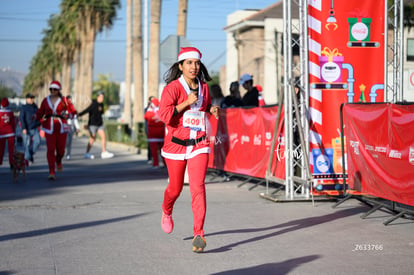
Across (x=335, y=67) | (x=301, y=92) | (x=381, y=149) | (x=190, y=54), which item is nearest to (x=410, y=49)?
(x=335, y=67)

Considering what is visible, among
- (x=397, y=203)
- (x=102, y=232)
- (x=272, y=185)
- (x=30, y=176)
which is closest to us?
(x=102, y=232)

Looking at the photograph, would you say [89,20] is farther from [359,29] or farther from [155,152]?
[359,29]

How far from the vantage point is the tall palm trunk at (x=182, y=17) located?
2947 cm

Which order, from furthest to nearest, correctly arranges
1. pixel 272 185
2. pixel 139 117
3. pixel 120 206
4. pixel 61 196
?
pixel 139 117, pixel 272 185, pixel 61 196, pixel 120 206

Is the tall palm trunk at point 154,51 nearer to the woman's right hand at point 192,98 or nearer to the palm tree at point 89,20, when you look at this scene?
the woman's right hand at point 192,98

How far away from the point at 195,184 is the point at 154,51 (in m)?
22.5

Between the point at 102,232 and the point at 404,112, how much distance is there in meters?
3.74

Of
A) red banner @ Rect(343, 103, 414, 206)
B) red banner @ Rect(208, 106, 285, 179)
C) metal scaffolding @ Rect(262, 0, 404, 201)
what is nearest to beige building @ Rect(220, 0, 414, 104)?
red banner @ Rect(208, 106, 285, 179)

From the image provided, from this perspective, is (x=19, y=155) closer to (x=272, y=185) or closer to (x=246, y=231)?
(x=272, y=185)

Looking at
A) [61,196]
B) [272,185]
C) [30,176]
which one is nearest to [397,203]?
[272,185]

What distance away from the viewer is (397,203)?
9289 millimetres

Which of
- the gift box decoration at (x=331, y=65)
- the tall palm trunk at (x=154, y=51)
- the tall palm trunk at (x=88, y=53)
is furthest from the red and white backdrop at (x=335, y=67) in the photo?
the tall palm trunk at (x=88, y=53)

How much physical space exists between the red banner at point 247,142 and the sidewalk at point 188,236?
0.66 meters

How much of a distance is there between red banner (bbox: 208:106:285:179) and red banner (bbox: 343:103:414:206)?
2.03m
